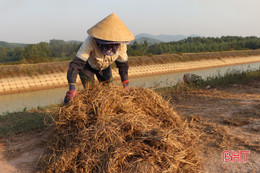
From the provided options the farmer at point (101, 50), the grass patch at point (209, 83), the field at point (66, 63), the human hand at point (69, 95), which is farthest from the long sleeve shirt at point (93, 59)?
the field at point (66, 63)

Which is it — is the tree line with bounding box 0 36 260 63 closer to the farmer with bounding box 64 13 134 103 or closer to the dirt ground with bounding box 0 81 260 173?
the dirt ground with bounding box 0 81 260 173

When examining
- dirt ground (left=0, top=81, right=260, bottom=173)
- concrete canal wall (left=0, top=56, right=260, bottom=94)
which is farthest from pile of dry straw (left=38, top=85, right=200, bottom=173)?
concrete canal wall (left=0, top=56, right=260, bottom=94)

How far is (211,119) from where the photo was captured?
11.8 ft

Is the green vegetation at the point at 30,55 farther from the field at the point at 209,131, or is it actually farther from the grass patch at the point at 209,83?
the field at the point at 209,131

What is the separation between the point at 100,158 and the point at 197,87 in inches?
193

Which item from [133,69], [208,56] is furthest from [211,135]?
[208,56]

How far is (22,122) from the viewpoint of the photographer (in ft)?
12.3

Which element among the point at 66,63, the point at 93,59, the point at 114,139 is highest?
the point at 93,59

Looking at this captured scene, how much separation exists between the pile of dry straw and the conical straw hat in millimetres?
636

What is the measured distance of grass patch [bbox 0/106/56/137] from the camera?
3460mm

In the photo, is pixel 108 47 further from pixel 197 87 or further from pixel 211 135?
pixel 197 87

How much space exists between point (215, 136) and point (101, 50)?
6.20 ft

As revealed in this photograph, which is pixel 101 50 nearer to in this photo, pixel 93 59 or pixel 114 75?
pixel 93 59

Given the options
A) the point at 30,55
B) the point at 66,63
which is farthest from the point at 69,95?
the point at 30,55
